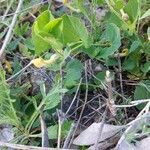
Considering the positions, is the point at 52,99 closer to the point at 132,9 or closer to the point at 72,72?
the point at 72,72

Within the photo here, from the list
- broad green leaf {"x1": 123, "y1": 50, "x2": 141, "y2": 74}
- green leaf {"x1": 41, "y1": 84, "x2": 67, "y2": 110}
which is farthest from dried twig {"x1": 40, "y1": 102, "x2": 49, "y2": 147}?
broad green leaf {"x1": 123, "y1": 50, "x2": 141, "y2": 74}

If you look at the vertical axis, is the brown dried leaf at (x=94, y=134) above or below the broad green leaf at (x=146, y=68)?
below

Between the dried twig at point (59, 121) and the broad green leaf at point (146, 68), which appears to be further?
the broad green leaf at point (146, 68)

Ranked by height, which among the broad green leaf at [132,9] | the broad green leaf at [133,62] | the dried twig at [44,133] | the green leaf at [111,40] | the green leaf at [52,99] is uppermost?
the broad green leaf at [132,9]

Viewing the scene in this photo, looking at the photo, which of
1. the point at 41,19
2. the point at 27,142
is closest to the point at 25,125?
the point at 27,142

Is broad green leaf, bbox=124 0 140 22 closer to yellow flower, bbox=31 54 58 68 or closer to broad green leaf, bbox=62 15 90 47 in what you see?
broad green leaf, bbox=62 15 90 47

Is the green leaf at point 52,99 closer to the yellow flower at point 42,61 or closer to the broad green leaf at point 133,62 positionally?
the yellow flower at point 42,61

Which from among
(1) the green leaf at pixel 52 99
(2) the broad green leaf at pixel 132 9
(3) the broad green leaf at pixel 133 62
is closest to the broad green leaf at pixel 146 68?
(3) the broad green leaf at pixel 133 62

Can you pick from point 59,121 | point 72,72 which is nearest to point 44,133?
point 59,121
